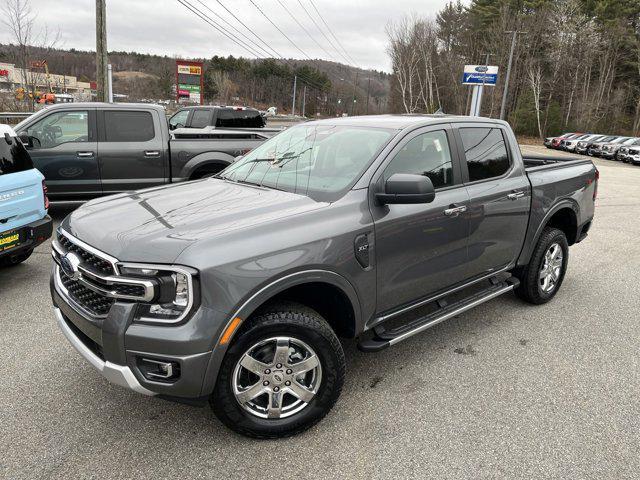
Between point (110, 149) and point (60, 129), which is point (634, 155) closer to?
point (110, 149)

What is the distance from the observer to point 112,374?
7.88 feet

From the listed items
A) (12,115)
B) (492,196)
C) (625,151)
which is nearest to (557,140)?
(625,151)

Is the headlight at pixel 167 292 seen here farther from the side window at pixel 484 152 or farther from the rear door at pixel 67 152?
the rear door at pixel 67 152

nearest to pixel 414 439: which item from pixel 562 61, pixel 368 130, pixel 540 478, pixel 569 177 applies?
pixel 540 478

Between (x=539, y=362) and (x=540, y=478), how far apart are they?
4.49ft

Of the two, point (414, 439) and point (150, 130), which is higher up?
point (150, 130)

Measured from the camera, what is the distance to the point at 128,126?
7.85 m

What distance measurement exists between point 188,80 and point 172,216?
41340mm

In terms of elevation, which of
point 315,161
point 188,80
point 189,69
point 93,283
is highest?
point 189,69

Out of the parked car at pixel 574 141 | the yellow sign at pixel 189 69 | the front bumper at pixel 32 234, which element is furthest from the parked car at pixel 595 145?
the front bumper at pixel 32 234

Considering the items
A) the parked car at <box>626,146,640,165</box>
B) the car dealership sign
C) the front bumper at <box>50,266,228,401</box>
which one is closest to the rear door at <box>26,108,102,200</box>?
the front bumper at <box>50,266,228,401</box>

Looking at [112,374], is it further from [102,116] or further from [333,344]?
[102,116]

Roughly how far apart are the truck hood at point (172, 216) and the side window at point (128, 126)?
4.85m

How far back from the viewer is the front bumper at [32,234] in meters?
4.70
